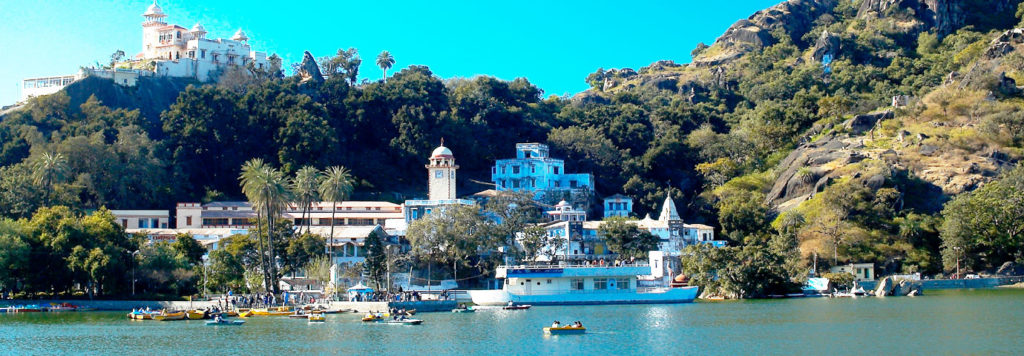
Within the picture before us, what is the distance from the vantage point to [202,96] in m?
114

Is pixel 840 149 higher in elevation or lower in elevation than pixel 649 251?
higher

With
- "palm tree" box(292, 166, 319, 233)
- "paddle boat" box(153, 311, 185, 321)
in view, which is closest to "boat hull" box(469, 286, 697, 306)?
"palm tree" box(292, 166, 319, 233)

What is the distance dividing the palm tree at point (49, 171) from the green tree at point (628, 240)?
1828 inches

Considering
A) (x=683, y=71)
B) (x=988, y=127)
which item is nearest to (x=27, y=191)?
(x=988, y=127)

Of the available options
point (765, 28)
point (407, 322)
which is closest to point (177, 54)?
point (407, 322)

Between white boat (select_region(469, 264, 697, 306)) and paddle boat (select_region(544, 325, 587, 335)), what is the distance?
941 inches

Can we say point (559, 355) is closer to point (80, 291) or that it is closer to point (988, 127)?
point (80, 291)

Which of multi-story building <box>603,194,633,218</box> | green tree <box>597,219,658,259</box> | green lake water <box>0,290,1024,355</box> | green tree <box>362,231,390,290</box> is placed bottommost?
green lake water <box>0,290,1024,355</box>

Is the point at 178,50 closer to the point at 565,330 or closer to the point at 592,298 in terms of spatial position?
the point at 592,298

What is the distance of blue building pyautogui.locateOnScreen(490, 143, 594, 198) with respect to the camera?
118 metres

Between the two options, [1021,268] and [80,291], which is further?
[1021,268]

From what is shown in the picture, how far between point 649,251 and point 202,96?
47679 mm

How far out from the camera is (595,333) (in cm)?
5894

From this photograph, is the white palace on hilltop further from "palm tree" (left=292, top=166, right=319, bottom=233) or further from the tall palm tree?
the tall palm tree
